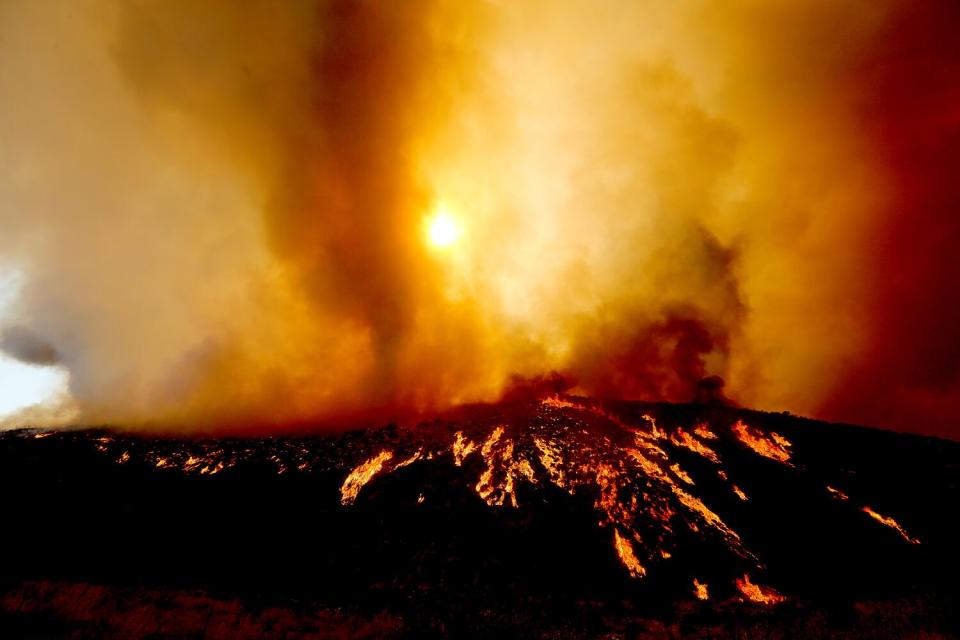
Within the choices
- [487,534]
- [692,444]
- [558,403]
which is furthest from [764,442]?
[487,534]

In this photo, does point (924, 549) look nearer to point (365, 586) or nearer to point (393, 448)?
point (365, 586)

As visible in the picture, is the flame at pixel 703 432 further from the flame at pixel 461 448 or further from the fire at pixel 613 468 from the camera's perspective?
the flame at pixel 461 448

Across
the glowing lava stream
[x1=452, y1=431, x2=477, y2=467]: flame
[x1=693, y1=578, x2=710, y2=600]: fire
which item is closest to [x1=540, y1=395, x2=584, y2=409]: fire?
the glowing lava stream

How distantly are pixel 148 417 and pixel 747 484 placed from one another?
75.9m

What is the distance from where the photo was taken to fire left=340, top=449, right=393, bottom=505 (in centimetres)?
3428

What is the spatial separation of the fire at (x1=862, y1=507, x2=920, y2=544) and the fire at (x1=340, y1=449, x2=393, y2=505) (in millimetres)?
41353

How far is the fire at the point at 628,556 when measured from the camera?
2476 cm

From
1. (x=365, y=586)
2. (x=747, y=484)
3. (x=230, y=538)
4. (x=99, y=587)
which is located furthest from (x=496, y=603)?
(x=747, y=484)

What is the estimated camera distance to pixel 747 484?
119 ft

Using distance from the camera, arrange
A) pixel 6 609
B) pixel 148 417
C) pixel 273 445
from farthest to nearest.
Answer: pixel 148 417 → pixel 273 445 → pixel 6 609

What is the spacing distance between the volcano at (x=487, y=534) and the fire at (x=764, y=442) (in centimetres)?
26

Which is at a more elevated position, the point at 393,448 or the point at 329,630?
the point at 393,448

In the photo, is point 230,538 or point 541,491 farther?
point 541,491

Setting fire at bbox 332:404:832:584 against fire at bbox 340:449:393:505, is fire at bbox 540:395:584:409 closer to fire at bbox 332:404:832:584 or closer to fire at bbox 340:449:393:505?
fire at bbox 332:404:832:584
